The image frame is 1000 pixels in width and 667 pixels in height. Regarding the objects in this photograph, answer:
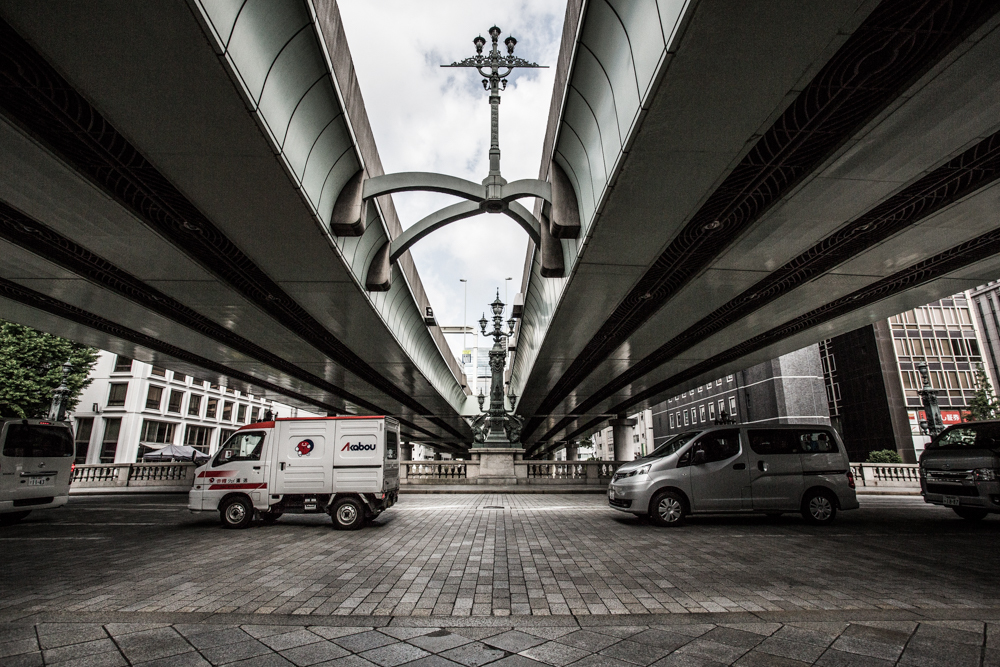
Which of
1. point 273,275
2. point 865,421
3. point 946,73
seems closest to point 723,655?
point 946,73

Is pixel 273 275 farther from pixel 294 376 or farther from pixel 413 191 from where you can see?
pixel 294 376

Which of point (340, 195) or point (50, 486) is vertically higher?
point (340, 195)

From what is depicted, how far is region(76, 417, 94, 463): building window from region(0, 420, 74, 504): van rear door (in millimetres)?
34394

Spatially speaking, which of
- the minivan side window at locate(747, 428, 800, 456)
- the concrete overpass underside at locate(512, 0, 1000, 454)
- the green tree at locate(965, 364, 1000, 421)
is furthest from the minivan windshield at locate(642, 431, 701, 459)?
the green tree at locate(965, 364, 1000, 421)

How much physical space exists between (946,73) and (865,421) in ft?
183

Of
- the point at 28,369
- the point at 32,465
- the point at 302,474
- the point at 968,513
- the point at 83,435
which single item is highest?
the point at 28,369

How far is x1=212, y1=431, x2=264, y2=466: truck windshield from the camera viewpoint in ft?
32.9

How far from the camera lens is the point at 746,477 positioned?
31.3 feet

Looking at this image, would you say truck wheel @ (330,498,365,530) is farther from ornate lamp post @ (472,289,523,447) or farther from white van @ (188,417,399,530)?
ornate lamp post @ (472,289,523,447)

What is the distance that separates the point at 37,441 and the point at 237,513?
18.5ft

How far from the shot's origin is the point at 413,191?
9695 mm

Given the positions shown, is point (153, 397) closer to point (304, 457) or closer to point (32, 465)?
point (32, 465)

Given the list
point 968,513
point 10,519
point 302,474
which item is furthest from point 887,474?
point 10,519

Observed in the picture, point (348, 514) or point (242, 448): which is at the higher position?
point (242, 448)
